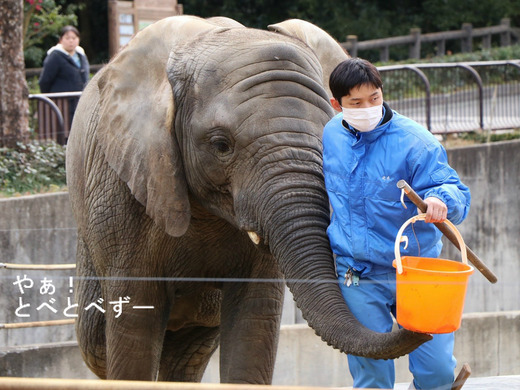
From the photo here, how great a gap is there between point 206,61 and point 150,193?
2.36 feet

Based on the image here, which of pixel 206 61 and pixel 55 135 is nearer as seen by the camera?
pixel 206 61

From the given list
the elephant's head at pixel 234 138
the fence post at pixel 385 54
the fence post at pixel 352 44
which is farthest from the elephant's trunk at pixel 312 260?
the fence post at pixel 385 54

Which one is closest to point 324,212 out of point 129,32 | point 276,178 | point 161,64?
point 276,178

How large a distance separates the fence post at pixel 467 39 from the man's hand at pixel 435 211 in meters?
21.8

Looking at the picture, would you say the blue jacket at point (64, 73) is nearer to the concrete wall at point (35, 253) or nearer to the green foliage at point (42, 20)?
the concrete wall at point (35, 253)

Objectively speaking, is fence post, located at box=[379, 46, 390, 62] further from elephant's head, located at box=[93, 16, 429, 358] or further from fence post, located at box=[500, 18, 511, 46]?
elephant's head, located at box=[93, 16, 429, 358]

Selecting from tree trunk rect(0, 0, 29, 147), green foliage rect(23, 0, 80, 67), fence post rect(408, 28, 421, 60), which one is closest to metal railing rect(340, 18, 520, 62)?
fence post rect(408, 28, 421, 60)

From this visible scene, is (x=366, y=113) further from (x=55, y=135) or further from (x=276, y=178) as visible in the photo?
(x=55, y=135)

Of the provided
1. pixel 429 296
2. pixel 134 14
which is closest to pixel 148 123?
pixel 429 296

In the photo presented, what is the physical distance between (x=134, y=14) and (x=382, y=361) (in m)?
10.2

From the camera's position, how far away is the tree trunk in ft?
40.0

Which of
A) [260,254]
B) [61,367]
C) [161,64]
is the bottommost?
[61,367]

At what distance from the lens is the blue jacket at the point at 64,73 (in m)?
13.3

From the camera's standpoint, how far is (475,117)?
615 inches
